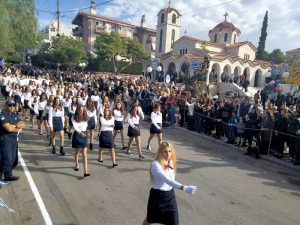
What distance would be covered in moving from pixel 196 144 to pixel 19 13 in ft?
68.5

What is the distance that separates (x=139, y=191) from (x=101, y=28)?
64770 mm

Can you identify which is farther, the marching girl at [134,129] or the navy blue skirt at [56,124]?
the navy blue skirt at [56,124]

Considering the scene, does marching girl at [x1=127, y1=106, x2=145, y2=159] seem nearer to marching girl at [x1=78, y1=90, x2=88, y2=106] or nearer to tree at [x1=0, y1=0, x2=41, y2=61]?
marching girl at [x1=78, y1=90, x2=88, y2=106]

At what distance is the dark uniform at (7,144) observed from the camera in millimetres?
6984

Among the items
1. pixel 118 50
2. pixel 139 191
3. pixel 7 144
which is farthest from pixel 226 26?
pixel 7 144

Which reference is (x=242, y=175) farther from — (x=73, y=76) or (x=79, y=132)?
(x=73, y=76)

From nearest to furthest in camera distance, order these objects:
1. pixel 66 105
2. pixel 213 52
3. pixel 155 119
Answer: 1. pixel 155 119
2. pixel 66 105
3. pixel 213 52

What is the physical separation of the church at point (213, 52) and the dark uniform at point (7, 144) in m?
29.9

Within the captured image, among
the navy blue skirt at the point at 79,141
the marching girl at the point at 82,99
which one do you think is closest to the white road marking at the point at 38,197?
the navy blue skirt at the point at 79,141

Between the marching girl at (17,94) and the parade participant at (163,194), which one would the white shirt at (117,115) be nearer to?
the parade participant at (163,194)

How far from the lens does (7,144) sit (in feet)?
23.1

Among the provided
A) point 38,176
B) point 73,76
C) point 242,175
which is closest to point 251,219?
point 242,175

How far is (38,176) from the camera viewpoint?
25.2 feet

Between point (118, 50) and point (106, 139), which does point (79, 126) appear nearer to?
point (106, 139)
